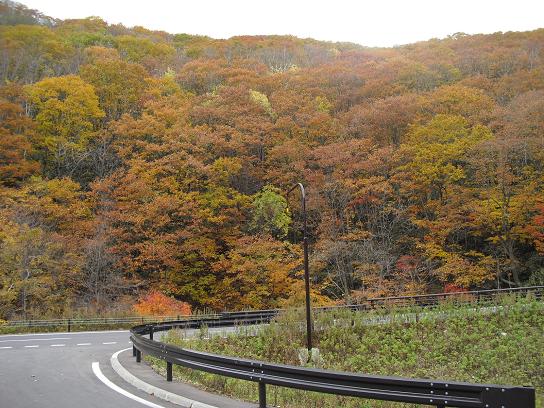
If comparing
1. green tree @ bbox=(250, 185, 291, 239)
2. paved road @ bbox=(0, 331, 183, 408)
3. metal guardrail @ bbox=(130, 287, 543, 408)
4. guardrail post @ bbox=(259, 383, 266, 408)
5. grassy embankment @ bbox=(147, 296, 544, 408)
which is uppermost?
green tree @ bbox=(250, 185, 291, 239)

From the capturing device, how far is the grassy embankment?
17.7m

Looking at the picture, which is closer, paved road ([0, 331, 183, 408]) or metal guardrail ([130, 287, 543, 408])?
metal guardrail ([130, 287, 543, 408])

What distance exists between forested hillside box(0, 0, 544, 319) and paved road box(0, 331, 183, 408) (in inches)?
469

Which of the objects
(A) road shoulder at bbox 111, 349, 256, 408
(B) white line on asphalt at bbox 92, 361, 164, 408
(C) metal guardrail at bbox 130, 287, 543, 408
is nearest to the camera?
(C) metal guardrail at bbox 130, 287, 543, 408

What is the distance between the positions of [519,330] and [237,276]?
2123cm

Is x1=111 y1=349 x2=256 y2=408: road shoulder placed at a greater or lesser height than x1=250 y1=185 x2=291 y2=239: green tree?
lesser

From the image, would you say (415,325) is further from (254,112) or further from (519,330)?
(254,112)

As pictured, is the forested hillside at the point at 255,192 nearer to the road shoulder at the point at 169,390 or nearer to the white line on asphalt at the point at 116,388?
the white line on asphalt at the point at 116,388

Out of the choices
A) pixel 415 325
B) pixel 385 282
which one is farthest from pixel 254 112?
pixel 415 325

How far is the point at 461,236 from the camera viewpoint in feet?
141

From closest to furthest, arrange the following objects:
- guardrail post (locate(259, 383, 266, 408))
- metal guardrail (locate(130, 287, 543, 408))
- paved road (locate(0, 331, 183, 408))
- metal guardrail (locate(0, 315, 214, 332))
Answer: metal guardrail (locate(130, 287, 543, 408)), guardrail post (locate(259, 383, 266, 408)), paved road (locate(0, 331, 183, 408)), metal guardrail (locate(0, 315, 214, 332))

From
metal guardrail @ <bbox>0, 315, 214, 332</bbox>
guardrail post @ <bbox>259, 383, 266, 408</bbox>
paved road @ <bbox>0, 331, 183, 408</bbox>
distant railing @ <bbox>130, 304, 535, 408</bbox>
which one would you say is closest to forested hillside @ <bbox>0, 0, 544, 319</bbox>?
metal guardrail @ <bbox>0, 315, 214, 332</bbox>

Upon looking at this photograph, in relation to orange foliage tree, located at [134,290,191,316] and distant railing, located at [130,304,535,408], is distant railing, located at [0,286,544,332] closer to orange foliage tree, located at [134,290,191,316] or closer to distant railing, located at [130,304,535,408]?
orange foliage tree, located at [134,290,191,316]

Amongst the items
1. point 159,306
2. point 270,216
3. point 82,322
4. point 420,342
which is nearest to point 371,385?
point 420,342
